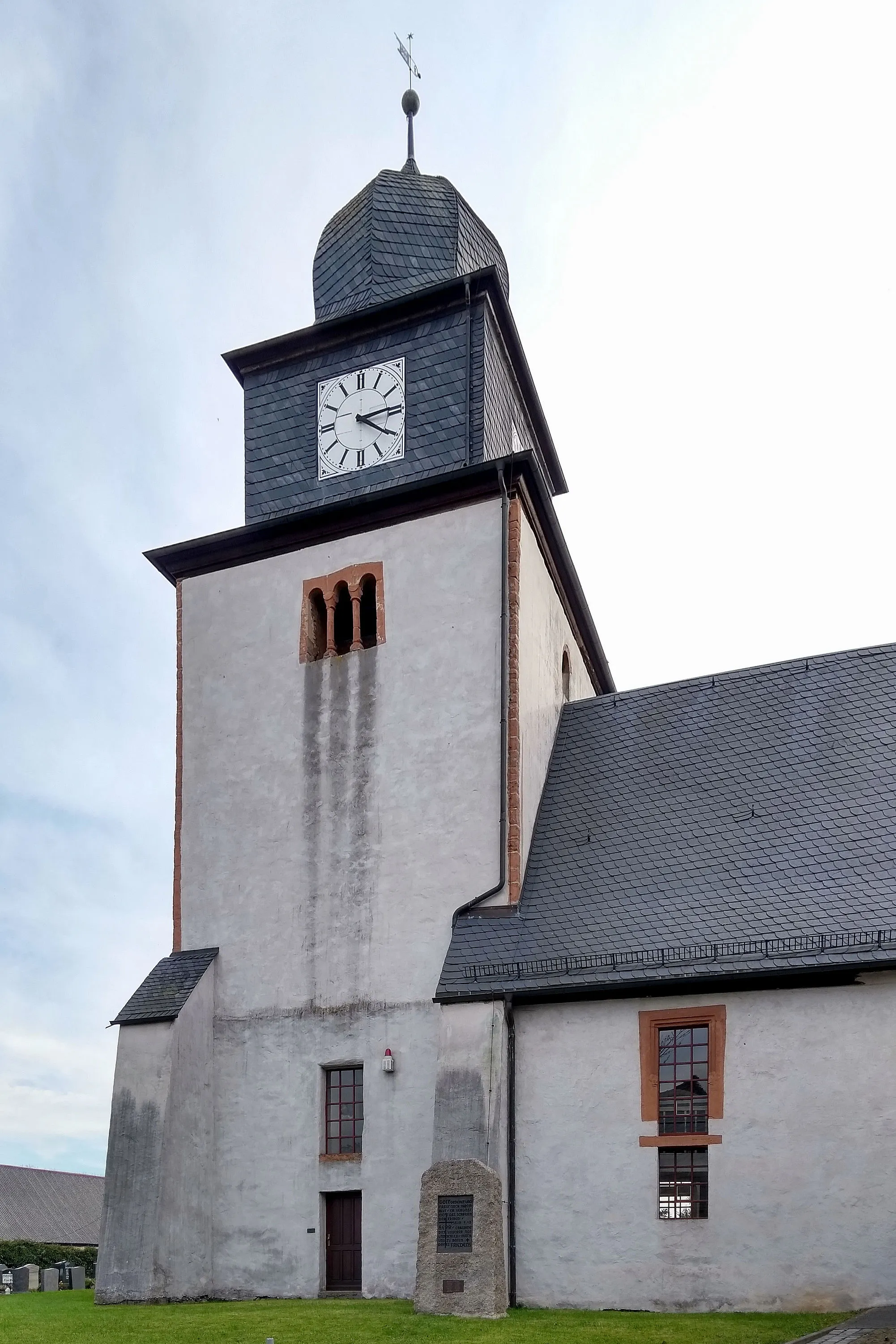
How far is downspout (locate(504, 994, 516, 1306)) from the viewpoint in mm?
16781

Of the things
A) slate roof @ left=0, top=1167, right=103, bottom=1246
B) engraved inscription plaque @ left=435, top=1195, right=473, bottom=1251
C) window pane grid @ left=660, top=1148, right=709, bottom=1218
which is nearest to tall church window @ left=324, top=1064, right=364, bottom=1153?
engraved inscription plaque @ left=435, top=1195, right=473, bottom=1251

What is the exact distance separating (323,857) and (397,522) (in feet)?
17.8

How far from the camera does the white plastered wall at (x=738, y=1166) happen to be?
15461 mm

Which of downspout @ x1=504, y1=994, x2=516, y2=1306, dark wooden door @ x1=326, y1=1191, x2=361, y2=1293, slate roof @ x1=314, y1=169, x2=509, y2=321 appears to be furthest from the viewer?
slate roof @ x1=314, y1=169, x2=509, y2=321

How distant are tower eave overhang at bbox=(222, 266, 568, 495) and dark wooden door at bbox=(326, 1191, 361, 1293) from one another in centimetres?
1379

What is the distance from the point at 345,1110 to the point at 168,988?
3.21 m

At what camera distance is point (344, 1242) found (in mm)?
18641

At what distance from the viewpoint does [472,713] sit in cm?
2019

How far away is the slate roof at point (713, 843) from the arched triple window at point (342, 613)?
3.73 metres

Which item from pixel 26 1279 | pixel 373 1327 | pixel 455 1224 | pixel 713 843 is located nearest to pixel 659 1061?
pixel 455 1224

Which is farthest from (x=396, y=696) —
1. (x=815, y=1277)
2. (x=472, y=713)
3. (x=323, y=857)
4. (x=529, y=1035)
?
(x=815, y=1277)

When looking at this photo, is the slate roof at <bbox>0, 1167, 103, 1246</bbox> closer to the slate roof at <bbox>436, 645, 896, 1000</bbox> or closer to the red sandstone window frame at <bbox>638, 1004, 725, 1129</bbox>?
the slate roof at <bbox>436, 645, 896, 1000</bbox>

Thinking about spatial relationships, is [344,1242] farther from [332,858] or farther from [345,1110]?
[332,858]

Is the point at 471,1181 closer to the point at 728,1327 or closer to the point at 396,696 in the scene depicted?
the point at 728,1327
